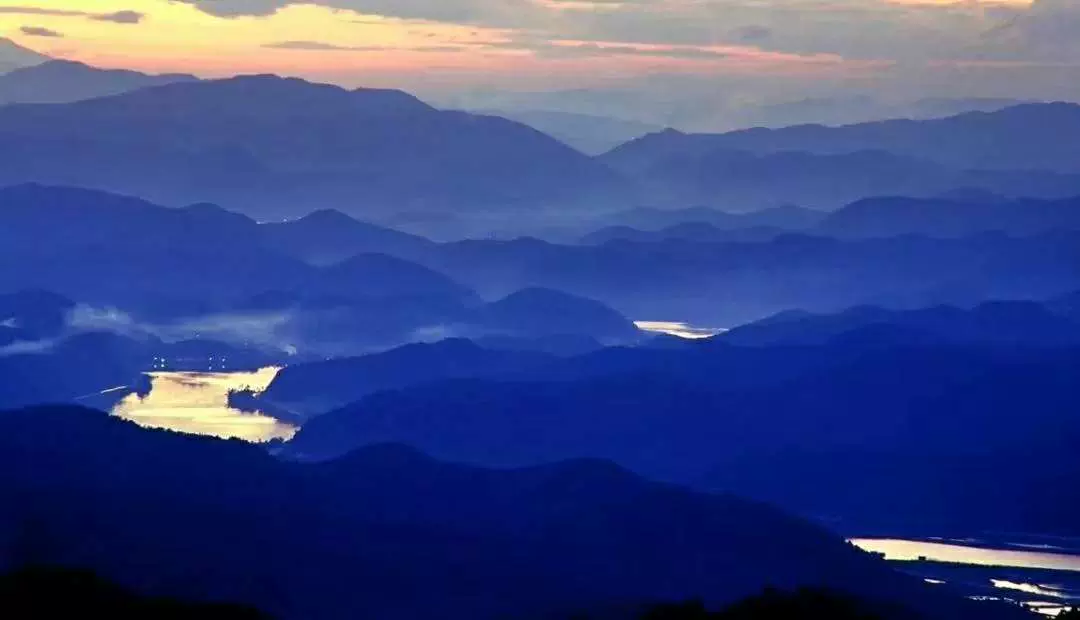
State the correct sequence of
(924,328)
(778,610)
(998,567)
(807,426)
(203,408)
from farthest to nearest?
(924,328)
(203,408)
(807,426)
(998,567)
(778,610)

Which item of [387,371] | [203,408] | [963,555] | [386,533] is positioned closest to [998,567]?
[963,555]

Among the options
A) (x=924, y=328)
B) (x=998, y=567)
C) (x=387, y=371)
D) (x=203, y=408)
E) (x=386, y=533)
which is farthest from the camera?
(x=924, y=328)

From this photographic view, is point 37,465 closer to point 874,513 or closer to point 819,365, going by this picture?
point 874,513

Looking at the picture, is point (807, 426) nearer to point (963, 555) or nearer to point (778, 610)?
point (963, 555)

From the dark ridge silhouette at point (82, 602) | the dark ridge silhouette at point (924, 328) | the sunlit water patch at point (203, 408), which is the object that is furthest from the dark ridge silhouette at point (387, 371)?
the dark ridge silhouette at point (82, 602)

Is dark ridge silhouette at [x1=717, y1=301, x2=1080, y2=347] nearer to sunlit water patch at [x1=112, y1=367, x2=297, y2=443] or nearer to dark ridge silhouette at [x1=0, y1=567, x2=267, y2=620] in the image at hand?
sunlit water patch at [x1=112, y1=367, x2=297, y2=443]

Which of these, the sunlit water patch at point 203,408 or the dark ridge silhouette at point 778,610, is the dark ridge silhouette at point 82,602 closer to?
the dark ridge silhouette at point 778,610

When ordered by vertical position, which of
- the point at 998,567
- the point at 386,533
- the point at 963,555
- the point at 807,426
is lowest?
the point at 998,567
